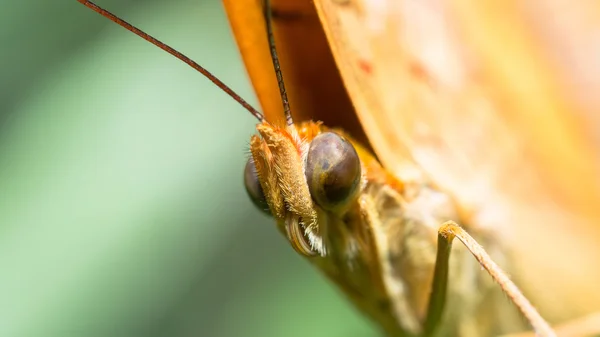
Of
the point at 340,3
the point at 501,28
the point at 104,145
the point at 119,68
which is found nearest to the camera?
the point at 340,3

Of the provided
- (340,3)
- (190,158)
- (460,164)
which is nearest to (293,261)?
(190,158)

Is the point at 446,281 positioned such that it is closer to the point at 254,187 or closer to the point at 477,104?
the point at 254,187

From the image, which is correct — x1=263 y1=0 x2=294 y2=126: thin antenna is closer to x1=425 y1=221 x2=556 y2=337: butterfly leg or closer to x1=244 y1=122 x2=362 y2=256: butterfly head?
x1=244 y1=122 x2=362 y2=256: butterfly head

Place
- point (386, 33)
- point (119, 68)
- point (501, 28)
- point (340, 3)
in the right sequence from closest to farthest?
point (340, 3) < point (386, 33) < point (119, 68) < point (501, 28)

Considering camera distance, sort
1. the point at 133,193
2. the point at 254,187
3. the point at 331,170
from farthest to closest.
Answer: the point at 133,193 < the point at 254,187 < the point at 331,170

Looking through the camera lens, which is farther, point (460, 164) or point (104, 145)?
point (104, 145)

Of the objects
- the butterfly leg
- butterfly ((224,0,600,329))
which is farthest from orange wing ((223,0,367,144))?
the butterfly leg

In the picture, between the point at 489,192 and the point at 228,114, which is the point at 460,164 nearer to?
the point at 489,192

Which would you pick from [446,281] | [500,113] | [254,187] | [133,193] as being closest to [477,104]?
[500,113]
